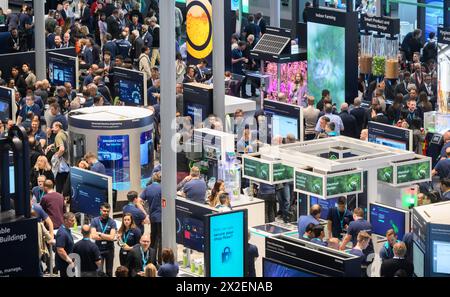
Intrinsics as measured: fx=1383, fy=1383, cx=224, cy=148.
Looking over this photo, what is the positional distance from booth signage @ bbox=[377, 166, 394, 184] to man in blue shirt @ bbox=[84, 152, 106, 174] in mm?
4615

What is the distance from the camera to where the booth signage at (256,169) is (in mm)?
19938

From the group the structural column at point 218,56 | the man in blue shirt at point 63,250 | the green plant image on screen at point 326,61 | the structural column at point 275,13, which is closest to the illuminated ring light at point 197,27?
the structural column at point 218,56

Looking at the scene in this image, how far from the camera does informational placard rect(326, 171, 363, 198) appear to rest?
18938 millimetres

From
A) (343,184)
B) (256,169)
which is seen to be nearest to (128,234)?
(256,169)

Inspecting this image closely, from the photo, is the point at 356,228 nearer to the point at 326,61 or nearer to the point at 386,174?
the point at 386,174

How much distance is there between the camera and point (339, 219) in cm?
1906

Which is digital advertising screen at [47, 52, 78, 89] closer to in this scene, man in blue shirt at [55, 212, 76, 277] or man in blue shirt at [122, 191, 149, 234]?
man in blue shirt at [122, 191, 149, 234]

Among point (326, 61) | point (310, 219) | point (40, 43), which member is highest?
point (40, 43)

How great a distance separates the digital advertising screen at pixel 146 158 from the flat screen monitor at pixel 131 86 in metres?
4.27

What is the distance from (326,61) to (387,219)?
1071cm

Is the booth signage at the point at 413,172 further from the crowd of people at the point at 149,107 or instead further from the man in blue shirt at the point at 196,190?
the man in blue shirt at the point at 196,190

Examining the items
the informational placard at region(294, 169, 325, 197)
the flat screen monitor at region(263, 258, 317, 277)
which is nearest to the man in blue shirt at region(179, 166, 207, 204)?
the informational placard at region(294, 169, 325, 197)
